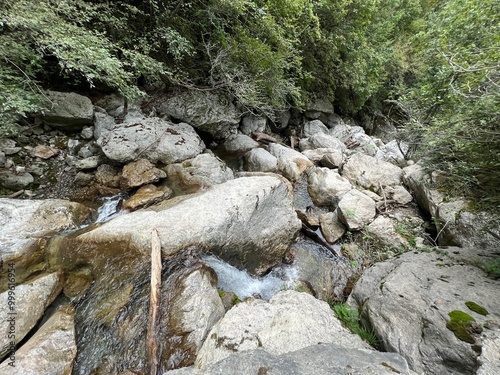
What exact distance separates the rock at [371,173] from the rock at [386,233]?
5.13 ft

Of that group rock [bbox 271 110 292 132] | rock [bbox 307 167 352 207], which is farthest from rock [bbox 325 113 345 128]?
rock [bbox 307 167 352 207]

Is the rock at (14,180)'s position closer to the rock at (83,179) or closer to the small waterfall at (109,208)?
the rock at (83,179)

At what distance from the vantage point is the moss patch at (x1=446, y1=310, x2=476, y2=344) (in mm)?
2417

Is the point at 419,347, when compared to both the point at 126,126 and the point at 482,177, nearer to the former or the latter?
the point at 482,177

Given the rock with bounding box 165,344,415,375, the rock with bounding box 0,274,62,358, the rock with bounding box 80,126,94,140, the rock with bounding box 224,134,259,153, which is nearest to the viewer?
the rock with bounding box 165,344,415,375

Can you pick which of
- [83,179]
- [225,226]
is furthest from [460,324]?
[83,179]

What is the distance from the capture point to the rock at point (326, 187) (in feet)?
23.9

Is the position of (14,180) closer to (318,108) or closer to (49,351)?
(49,351)

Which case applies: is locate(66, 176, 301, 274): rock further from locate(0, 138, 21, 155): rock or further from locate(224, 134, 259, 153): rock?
locate(224, 134, 259, 153): rock

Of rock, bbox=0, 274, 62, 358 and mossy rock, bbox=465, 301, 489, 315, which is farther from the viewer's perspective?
rock, bbox=0, 274, 62, 358

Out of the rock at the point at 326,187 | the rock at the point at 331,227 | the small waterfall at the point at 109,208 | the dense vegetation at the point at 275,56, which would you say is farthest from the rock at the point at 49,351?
the rock at the point at 326,187

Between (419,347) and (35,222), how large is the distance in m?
6.68

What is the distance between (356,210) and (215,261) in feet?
13.9

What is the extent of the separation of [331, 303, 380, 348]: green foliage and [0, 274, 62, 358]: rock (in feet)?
14.5
